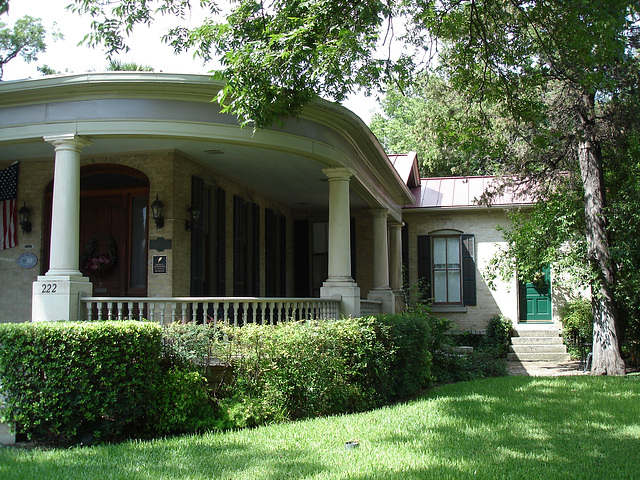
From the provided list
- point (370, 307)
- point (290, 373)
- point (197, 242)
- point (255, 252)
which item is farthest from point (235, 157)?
point (370, 307)

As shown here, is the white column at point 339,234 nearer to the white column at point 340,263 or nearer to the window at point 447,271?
the white column at point 340,263

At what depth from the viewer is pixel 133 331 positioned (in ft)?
23.2

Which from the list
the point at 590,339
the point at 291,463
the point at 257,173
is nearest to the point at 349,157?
the point at 257,173

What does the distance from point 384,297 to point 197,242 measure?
5.68m

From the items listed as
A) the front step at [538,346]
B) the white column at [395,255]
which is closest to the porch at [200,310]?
the white column at [395,255]

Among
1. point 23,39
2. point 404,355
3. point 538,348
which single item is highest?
point 23,39

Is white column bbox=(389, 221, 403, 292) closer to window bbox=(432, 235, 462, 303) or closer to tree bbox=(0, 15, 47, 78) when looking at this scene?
window bbox=(432, 235, 462, 303)

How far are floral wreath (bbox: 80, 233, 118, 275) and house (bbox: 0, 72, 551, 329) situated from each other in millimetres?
22

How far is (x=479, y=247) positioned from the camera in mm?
Answer: 19359

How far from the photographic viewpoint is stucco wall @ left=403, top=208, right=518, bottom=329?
61.9ft

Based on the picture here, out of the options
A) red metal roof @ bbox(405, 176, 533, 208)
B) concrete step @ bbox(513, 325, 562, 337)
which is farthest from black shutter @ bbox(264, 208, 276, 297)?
concrete step @ bbox(513, 325, 562, 337)

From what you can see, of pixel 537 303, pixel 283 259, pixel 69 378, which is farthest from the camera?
pixel 537 303

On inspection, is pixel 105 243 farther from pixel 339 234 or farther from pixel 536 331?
pixel 536 331

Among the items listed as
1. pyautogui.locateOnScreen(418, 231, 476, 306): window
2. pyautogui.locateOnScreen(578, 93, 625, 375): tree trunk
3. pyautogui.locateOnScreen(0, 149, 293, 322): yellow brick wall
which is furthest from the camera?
pyautogui.locateOnScreen(418, 231, 476, 306): window
